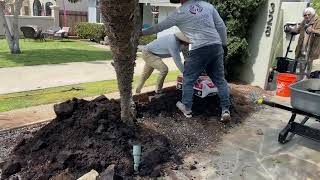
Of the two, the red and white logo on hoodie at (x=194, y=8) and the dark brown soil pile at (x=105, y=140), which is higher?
the red and white logo on hoodie at (x=194, y=8)

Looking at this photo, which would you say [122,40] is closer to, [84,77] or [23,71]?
[84,77]

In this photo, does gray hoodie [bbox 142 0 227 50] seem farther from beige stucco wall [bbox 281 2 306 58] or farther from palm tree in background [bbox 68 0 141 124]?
beige stucco wall [bbox 281 2 306 58]

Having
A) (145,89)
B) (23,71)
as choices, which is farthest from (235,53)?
(23,71)

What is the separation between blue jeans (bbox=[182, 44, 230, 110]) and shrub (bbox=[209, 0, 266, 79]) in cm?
288

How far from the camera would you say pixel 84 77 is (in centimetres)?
981

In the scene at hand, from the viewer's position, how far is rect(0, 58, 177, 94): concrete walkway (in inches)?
331

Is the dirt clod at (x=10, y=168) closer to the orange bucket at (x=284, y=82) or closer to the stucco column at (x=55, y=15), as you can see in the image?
the orange bucket at (x=284, y=82)

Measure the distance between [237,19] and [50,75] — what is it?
5.32 meters

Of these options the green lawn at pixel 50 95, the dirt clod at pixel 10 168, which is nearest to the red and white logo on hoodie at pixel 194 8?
the green lawn at pixel 50 95

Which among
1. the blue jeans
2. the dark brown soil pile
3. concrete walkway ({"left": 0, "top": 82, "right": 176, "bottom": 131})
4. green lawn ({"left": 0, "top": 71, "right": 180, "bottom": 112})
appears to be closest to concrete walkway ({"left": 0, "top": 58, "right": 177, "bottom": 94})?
green lawn ({"left": 0, "top": 71, "right": 180, "bottom": 112})

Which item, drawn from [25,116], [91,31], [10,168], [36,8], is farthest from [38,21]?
[10,168]

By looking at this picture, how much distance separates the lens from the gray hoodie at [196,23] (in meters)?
5.14

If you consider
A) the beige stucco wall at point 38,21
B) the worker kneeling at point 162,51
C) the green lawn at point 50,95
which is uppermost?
the worker kneeling at point 162,51

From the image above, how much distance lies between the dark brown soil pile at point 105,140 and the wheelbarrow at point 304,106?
38.9 inches
